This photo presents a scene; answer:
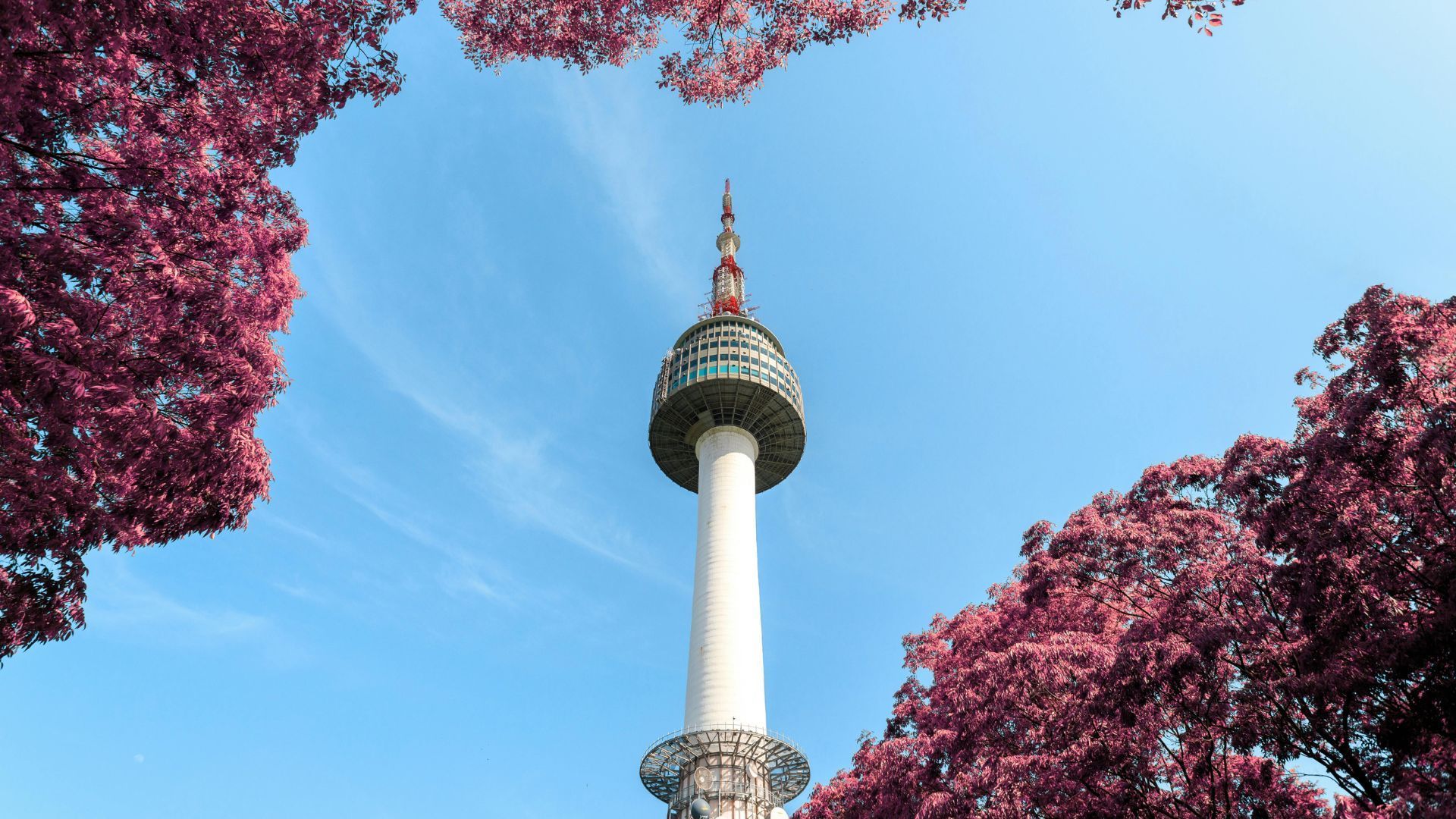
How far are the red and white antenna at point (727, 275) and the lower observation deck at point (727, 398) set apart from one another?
444cm

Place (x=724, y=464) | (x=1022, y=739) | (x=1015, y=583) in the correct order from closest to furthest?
(x=1022, y=739)
(x=1015, y=583)
(x=724, y=464)

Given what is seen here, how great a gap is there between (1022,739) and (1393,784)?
7.31m

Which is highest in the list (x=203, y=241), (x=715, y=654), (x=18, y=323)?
(x=715, y=654)

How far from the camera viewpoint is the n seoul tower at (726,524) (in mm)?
52031

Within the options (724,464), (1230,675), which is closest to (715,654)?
(724,464)

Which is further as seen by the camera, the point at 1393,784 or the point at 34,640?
the point at 1393,784

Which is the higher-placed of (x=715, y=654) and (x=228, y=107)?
(x=715, y=654)

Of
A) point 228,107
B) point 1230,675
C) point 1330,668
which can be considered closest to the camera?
point 228,107

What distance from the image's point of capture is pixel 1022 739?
20.0 m

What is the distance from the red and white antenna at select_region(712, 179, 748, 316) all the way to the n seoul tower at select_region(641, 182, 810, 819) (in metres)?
0.13

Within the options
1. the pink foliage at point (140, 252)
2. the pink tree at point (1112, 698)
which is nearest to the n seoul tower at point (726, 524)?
the pink tree at point (1112, 698)

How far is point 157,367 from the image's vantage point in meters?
11.8

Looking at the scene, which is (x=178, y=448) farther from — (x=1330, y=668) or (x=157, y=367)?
(x=1330, y=668)

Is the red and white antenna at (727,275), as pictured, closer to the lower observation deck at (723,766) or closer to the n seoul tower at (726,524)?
the n seoul tower at (726,524)
